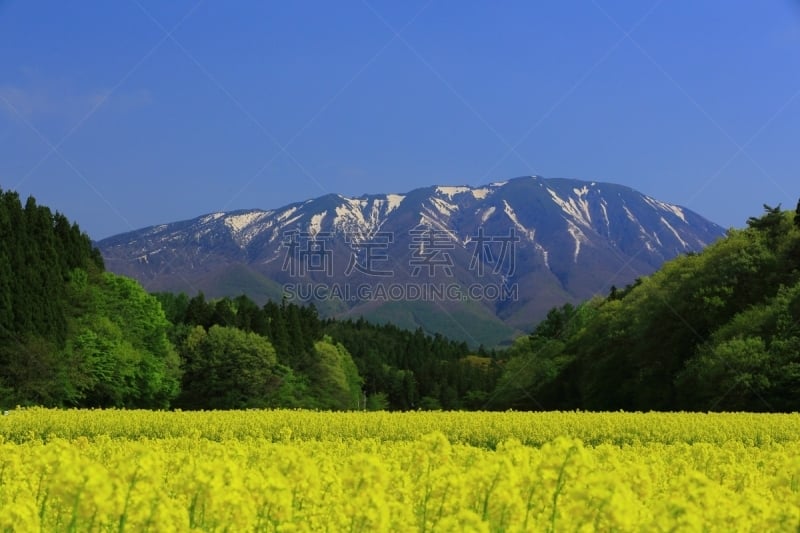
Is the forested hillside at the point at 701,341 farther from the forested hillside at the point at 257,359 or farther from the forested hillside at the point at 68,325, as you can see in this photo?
the forested hillside at the point at 68,325

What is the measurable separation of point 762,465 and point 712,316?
5496 centimetres

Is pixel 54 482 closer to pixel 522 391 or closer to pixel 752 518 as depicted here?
pixel 752 518

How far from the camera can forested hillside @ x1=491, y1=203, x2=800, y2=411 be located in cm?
5519

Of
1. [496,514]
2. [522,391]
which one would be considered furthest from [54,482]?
[522,391]

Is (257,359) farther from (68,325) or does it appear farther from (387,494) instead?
(387,494)

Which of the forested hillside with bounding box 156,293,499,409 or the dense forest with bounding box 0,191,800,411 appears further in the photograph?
the forested hillside with bounding box 156,293,499,409

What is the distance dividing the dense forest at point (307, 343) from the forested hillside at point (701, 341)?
120 mm

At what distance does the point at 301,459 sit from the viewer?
8.71m

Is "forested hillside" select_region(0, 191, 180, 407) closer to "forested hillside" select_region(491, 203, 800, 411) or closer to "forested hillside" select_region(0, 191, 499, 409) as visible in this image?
"forested hillside" select_region(0, 191, 499, 409)

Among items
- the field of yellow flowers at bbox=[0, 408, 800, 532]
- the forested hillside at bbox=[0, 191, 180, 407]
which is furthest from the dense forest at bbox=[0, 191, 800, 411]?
the field of yellow flowers at bbox=[0, 408, 800, 532]

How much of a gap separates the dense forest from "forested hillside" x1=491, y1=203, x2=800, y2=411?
12 cm

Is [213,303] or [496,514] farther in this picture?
[213,303]

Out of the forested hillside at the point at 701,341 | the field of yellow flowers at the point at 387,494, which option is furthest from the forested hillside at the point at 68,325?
the field of yellow flowers at the point at 387,494

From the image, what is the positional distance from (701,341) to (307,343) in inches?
1945
